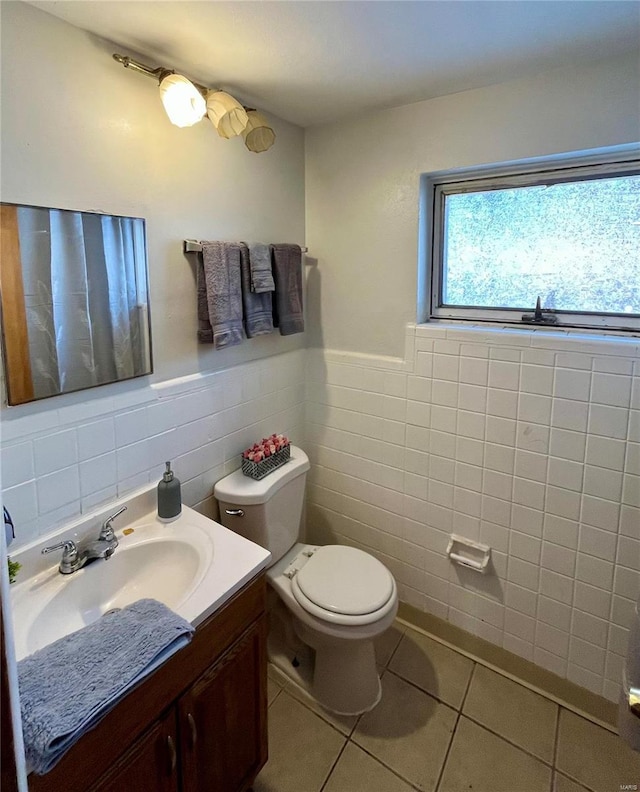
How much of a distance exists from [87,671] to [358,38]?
1648 millimetres

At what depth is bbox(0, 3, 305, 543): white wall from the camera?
1152mm

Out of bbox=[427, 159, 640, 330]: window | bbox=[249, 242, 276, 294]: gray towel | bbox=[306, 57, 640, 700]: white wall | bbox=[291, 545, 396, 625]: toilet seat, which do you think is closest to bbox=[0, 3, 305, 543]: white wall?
bbox=[249, 242, 276, 294]: gray towel

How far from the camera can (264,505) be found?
174 centimetres

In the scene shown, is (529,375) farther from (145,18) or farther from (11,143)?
(11,143)

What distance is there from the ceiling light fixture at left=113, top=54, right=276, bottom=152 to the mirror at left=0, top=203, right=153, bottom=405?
0.33 m

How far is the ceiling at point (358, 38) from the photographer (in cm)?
113

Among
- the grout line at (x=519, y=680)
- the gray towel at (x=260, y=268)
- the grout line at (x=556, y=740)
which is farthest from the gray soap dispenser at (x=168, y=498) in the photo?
the grout line at (x=556, y=740)

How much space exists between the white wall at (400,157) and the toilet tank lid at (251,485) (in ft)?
2.07

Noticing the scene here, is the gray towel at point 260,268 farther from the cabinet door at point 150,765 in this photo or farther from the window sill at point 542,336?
the cabinet door at point 150,765

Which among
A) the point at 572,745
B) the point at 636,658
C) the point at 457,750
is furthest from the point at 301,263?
the point at 572,745

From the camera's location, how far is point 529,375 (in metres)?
1.66

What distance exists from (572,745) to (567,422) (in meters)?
1.12

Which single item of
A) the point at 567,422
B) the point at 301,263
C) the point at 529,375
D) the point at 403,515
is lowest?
the point at 403,515

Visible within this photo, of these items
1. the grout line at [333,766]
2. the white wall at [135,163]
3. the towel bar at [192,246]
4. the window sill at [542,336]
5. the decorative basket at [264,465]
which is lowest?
the grout line at [333,766]
